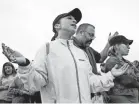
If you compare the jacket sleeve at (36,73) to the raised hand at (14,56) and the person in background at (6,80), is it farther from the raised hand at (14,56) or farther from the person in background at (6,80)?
the person in background at (6,80)

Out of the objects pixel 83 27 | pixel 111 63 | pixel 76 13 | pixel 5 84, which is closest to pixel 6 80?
pixel 5 84

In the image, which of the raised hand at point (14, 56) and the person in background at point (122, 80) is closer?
the raised hand at point (14, 56)

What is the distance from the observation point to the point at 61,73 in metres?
4.49

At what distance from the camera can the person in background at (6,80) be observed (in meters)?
7.52

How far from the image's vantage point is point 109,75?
4680mm

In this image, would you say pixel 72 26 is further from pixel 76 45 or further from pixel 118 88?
pixel 118 88

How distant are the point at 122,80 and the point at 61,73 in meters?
1.92

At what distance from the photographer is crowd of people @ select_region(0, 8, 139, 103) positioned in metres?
4.31

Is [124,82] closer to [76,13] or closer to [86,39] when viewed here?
[86,39]

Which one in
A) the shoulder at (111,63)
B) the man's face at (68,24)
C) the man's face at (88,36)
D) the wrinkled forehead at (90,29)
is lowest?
the shoulder at (111,63)

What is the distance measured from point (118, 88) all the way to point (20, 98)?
1978 millimetres

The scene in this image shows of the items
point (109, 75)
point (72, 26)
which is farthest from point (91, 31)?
point (109, 75)

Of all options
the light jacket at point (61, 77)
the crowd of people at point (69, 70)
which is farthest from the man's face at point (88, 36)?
the light jacket at point (61, 77)

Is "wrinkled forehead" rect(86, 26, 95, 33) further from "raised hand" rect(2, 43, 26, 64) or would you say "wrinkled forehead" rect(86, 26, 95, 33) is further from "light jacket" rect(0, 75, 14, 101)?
"light jacket" rect(0, 75, 14, 101)
